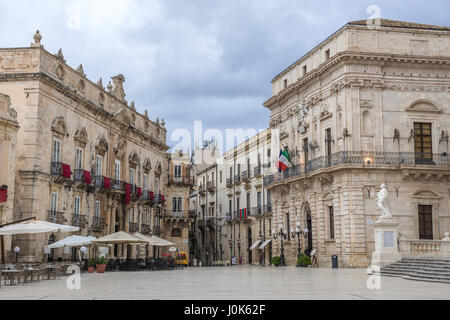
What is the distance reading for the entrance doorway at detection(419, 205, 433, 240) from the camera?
101 ft

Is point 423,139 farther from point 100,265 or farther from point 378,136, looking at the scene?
point 100,265

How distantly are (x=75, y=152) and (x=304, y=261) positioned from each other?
1494 cm

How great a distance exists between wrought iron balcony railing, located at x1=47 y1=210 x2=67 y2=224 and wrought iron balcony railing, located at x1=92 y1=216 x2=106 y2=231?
426 cm

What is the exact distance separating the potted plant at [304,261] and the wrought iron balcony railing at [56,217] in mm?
13760

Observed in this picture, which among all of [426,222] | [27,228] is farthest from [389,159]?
[27,228]

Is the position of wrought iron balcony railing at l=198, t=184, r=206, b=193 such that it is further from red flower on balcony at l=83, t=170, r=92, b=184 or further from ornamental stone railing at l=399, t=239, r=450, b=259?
ornamental stone railing at l=399, t=239, r=450, b=259

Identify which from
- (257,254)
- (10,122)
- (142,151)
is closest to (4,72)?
(10,122)

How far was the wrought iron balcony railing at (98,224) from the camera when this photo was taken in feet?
116

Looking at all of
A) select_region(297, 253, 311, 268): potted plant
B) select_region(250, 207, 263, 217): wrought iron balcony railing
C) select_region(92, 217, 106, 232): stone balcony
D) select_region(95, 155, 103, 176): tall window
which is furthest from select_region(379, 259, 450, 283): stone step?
select_region(250, 207, 263, 217): wrought iron balcony railing

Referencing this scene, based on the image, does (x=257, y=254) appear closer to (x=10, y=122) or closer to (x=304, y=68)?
(x=304, y=68)

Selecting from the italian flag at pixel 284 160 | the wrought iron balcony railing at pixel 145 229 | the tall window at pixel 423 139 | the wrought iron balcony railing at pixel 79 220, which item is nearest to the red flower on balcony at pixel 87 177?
the wrought iron balcony railing at pixel 79 220

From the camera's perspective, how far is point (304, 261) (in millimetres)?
32969

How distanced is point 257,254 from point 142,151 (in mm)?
13243

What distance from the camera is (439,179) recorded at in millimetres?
31141
